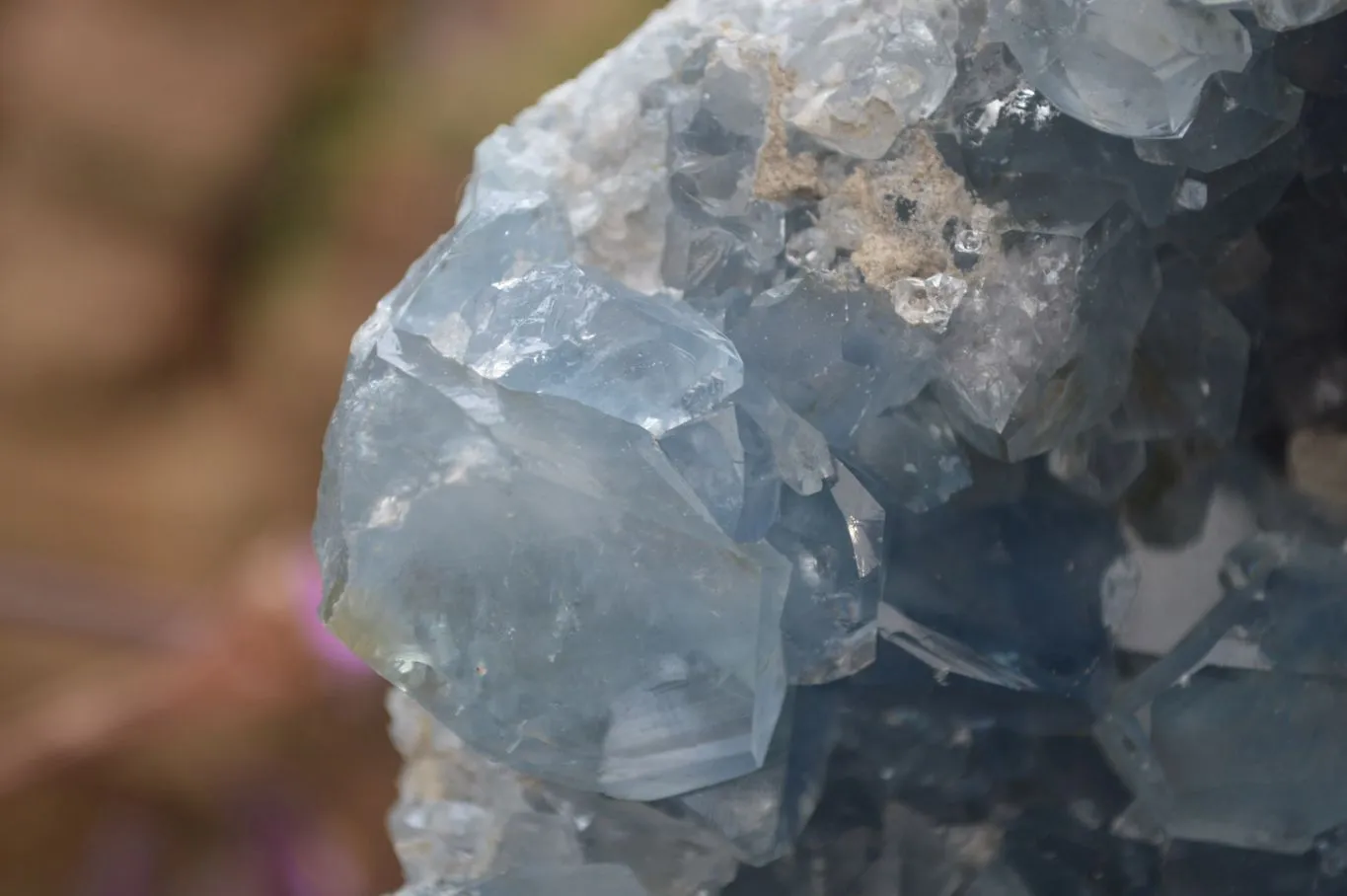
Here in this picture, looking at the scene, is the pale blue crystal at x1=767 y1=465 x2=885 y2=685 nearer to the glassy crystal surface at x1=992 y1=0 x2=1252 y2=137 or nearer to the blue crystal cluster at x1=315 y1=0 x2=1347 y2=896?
the blue crystal cluster at x1=315 y1=0 x2=1347 y2=896

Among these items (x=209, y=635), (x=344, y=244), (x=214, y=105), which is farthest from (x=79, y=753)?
(x=214, y=105)

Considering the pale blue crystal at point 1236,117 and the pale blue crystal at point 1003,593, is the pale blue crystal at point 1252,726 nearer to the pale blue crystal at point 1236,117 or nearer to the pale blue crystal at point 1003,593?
the pale blue crystal at point 1003,593

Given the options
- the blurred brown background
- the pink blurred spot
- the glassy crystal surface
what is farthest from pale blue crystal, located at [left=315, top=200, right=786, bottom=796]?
the blurred brown background

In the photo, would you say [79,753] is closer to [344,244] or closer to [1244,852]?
[344,244]

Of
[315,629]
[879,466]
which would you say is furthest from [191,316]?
[879,466]

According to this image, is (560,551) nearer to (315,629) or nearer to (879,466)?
(879,466)

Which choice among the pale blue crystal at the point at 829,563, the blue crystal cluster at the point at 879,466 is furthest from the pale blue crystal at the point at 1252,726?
the pale blue crystal at the point at 829,563
